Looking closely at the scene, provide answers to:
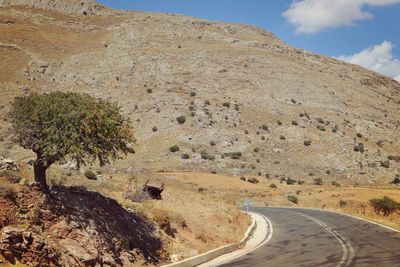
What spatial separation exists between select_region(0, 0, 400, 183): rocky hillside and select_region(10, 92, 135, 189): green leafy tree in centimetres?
4450

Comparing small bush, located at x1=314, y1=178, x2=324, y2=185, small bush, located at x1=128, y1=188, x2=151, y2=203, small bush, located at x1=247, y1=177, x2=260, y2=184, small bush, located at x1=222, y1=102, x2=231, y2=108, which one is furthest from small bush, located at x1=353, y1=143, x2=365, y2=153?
small bush, located at x1=128, y1=188, x2=151, y2=203

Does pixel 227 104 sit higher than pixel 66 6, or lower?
lower

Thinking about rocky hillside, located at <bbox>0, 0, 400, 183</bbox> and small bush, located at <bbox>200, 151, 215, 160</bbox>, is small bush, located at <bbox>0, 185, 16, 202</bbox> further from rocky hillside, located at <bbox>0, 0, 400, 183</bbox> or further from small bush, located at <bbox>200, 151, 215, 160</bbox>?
small bush, located at <bbox>200, 151, 215, 160</bbox>

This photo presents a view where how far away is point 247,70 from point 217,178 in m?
41.4

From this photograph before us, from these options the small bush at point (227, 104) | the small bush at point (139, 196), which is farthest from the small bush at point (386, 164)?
the small bush at point (139, 196)

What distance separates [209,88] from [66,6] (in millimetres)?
55342

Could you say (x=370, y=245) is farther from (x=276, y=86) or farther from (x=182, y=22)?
(x=182, y=22)

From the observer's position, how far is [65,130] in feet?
55.1

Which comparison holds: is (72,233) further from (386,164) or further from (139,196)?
(386,164)

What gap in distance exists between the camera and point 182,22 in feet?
387

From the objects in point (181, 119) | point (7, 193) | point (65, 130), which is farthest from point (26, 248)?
point (181, 119)

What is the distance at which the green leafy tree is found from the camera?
54.5 ft

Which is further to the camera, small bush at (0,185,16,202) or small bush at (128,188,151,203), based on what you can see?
small bush at (128,188,151,203)

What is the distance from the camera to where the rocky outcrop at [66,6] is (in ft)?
395
